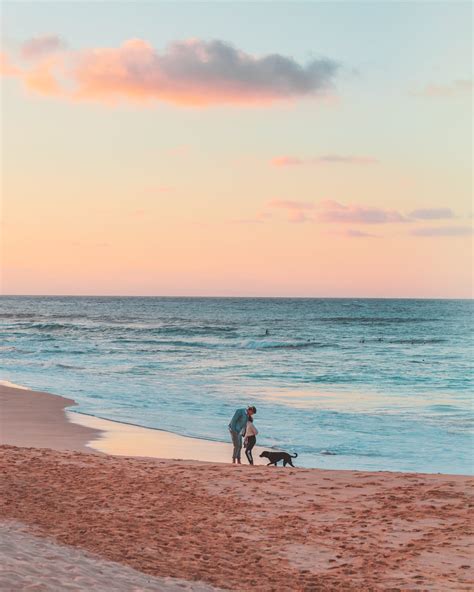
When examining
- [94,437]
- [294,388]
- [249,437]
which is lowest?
[294,388]

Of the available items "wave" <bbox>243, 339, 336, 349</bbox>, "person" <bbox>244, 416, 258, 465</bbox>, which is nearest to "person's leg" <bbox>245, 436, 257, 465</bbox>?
"person" <bbox>244, 416, 258, 465</bbox>

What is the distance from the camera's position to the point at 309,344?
57.8 metres

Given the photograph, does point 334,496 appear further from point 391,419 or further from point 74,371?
point 74,371

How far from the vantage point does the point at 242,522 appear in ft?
36.3

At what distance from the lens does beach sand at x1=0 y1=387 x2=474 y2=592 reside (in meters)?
8.68

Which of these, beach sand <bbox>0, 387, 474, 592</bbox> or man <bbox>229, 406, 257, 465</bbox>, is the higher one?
man <bbox>229, 406, 257, 465</bbox>

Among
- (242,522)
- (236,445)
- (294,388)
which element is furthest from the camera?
(294,388)

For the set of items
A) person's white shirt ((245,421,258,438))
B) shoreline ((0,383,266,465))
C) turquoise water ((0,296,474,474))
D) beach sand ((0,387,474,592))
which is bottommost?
turquoise water ((0,296,474,474))

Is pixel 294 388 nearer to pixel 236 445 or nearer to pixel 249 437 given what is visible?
pixel 249 437

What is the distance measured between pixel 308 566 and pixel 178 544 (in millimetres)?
1772

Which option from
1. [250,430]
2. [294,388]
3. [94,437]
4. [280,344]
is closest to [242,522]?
[250,430]

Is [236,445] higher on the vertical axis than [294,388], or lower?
higher

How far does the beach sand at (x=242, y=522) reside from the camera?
8.68 meters

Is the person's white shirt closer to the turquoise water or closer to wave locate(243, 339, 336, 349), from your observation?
the turquoise water
